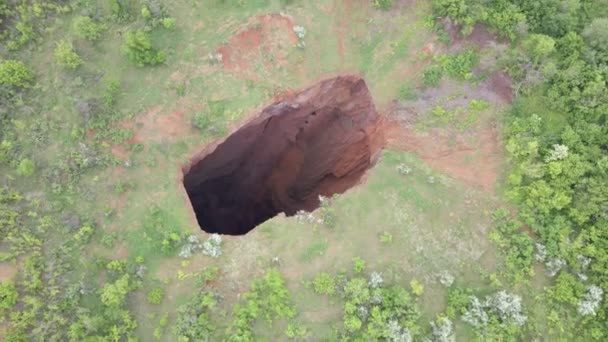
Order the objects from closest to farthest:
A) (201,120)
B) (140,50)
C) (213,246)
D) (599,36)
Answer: (213,246)
(599,36)
(140,50)
(201,120)

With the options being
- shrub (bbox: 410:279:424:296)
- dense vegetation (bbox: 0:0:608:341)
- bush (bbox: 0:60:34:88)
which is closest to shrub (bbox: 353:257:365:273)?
dense vegetation (bbox: 0:0:608:341)

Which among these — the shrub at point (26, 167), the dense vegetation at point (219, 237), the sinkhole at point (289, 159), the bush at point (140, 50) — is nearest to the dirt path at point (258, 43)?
the dense vegetation at point (219, 237)

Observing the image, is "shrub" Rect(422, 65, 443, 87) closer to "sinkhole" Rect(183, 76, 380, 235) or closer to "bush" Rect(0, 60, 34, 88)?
"sinkhole" Rect(183, 76, 380, 235)

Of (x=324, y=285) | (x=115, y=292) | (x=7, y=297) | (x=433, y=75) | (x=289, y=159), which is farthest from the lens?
(x=289, y=159)

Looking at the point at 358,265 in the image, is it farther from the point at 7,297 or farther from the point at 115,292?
the point at 7,297

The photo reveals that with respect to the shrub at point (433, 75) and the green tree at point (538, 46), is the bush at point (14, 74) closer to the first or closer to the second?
the shrub at point (433, 75)

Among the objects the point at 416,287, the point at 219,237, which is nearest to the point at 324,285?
the point at 416,287
